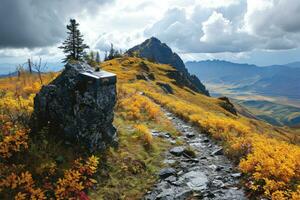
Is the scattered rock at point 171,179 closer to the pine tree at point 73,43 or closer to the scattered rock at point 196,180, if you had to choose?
the scattered rock at point 196,180

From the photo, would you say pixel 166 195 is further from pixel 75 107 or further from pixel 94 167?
pixel 75 107

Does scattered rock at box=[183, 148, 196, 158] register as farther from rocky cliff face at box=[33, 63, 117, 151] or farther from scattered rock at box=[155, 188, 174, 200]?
rocky cliff face at box=[33, 63, 117, 151]

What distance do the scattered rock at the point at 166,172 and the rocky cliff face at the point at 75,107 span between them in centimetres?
312

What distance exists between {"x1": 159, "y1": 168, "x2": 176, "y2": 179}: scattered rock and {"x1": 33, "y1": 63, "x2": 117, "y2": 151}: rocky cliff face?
312cm

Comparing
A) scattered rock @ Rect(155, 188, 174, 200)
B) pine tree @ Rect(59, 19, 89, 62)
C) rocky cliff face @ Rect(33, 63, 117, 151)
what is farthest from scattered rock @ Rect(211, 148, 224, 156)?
pine tree @ Rect(59, 19, 89, 62)

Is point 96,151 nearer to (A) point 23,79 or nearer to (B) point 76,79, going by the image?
(B) point 76,79

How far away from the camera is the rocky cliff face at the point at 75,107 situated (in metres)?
14.3

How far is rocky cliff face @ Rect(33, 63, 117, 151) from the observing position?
564 inches

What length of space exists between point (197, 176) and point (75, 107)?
21.7ft

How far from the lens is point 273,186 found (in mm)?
11641

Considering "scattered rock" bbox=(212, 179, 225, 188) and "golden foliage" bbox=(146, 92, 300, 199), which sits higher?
"golden foliage" bbox=(146, 92, 300, 199)

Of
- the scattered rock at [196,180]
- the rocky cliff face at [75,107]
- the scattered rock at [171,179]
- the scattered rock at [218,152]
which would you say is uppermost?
the rocky cliff face at [75,107]

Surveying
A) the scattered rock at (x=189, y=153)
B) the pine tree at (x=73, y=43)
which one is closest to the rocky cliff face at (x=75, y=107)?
the scattered rock at (x=189, y=153)

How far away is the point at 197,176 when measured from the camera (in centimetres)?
1457
